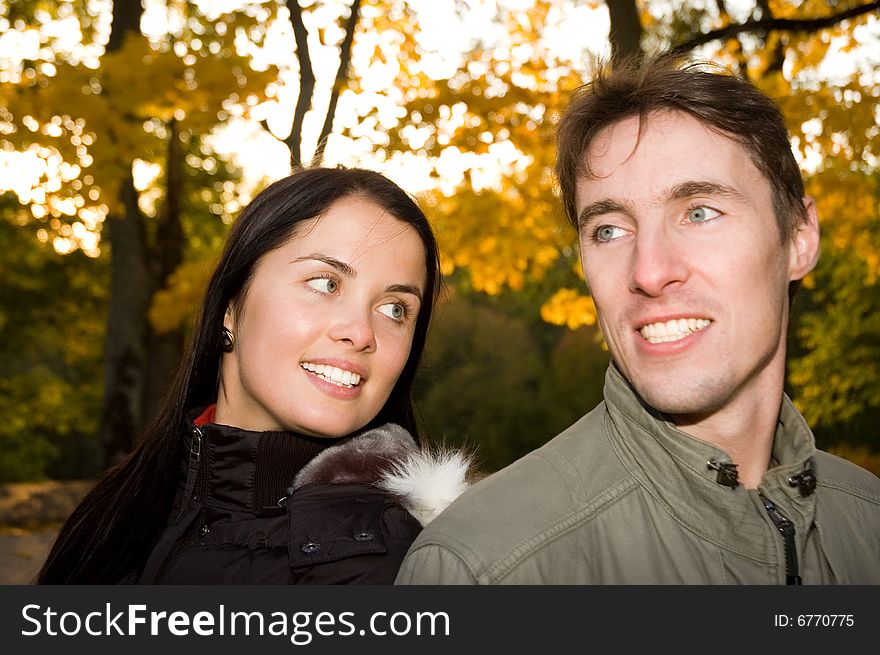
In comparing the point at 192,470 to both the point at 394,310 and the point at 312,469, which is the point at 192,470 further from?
the point at 394,310

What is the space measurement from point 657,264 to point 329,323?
850mm

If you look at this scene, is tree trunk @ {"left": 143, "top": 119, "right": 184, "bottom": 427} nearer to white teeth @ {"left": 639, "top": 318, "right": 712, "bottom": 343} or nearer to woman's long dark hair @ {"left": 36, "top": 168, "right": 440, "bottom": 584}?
woman's long dark hair @ {"left": 36, "top": 168, "right": 440, "bottom": 584}

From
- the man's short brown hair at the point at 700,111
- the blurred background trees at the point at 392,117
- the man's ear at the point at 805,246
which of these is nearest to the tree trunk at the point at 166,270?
the blurred background trees at the point at 392,117

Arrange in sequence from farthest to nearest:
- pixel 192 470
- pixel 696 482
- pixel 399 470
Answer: pixel 192 470 < pixel 399 470 < pixel 696 482

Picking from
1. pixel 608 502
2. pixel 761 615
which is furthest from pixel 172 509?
pixel 761 615

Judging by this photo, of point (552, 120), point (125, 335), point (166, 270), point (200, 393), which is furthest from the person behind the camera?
point (166, 270)

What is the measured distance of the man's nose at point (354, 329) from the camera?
229cm

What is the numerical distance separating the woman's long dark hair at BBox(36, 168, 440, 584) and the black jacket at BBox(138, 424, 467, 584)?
13 cm

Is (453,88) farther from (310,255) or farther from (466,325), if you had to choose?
(466,325)

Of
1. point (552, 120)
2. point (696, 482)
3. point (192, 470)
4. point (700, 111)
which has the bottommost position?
point (696, 482)

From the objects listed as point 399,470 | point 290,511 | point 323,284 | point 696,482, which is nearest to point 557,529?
point 696,482

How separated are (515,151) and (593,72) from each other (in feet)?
13.3

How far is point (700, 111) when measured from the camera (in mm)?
2104

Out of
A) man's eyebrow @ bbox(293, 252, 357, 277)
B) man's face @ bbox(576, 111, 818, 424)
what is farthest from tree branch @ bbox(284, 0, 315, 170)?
man's face @ bbox(576, 111, 818, 424)
